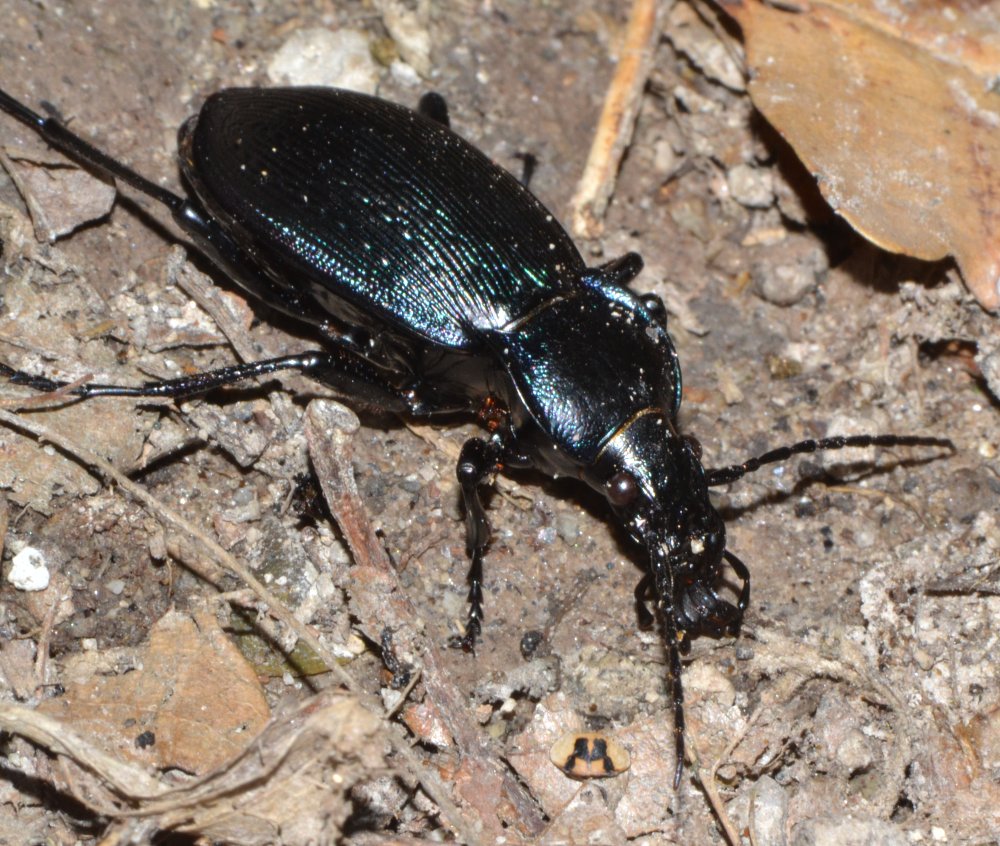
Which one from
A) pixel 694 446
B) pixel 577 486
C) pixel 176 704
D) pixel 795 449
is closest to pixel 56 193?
pixel 176 704

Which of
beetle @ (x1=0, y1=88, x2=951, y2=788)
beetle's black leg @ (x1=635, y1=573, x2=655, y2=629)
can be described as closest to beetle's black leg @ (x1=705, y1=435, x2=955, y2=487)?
beetle @ (x1=0, y1=88, x2=951, y2=788)

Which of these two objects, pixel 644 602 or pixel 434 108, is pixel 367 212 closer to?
pixel 434 108

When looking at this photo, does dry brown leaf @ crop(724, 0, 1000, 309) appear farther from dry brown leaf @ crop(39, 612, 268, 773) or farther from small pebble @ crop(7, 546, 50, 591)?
small pebble @ crop(7, 546, 50, 591)

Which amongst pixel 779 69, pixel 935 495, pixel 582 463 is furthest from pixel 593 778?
pixel 779 69

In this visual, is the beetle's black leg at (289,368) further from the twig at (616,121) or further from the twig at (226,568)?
the twig at (616,121)

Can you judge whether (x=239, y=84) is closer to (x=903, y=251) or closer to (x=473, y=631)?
(x=473, y=631)

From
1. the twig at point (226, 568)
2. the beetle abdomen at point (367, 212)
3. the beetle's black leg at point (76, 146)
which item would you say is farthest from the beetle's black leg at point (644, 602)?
the beetle's black leg at point (76, 146)
